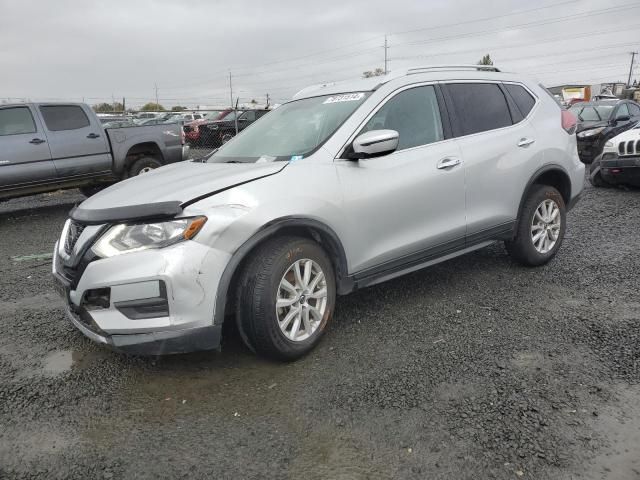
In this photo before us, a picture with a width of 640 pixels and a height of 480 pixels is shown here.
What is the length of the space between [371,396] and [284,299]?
73 cm

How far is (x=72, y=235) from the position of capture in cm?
Answer: 308

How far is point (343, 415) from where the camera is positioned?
2594 mm

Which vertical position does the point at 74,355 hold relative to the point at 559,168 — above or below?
below

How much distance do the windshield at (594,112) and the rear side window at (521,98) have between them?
8.35 metres

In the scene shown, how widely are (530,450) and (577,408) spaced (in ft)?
1.56

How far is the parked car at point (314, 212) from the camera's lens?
273 cm

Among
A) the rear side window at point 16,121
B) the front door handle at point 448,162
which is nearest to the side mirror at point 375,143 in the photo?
the front door handle at point 448,162

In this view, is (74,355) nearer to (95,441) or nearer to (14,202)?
(95,441)

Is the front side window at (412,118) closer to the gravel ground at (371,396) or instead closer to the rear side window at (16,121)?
the gravel ground at (371,396)

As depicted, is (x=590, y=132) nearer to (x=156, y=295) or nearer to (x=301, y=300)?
(x=301, y=300)

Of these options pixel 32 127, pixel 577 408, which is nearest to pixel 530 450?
pixel 577 408

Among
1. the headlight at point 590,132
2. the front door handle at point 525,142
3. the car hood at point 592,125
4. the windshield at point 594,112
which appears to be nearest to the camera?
the front door handle at point 525,142

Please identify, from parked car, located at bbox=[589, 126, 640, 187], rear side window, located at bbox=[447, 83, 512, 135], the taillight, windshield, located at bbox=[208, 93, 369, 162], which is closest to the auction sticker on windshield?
windshield, located at bbox=[208, 93, 369, 162]

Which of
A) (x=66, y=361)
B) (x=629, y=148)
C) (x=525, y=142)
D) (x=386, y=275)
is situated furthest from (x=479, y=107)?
(x=629, y=148)
